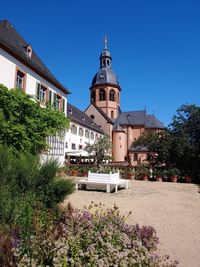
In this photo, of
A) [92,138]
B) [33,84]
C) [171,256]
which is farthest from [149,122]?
[171,256]

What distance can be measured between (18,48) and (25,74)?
2169mm

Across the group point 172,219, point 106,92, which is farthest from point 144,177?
point 106,92

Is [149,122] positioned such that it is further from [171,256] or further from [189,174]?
[171,256]

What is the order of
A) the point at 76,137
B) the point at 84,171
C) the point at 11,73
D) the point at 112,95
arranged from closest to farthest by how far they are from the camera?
the point at 11,73, the point at 84,171, the point at 76,137, the point at 112,95

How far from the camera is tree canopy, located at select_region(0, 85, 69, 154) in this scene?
1353cm

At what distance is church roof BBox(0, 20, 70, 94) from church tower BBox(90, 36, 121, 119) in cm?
3377

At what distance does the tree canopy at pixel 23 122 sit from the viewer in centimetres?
1353

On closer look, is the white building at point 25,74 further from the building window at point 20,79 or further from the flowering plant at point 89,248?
the flowering plant at point 89,248

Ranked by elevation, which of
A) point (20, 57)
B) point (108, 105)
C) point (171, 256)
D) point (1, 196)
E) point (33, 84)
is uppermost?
point (108, 105)

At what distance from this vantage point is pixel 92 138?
44.5 m

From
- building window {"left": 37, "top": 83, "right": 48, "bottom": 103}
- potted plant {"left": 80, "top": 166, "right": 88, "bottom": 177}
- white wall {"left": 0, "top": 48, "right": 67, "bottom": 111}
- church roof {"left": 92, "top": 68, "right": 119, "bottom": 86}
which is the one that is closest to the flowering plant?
white wall {"left": 0, "top": 48, "right": 67, "bottom": 111}

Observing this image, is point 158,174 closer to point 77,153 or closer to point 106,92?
point 77,153

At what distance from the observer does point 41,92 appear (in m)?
20.4

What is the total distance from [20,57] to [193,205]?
14104 mm
